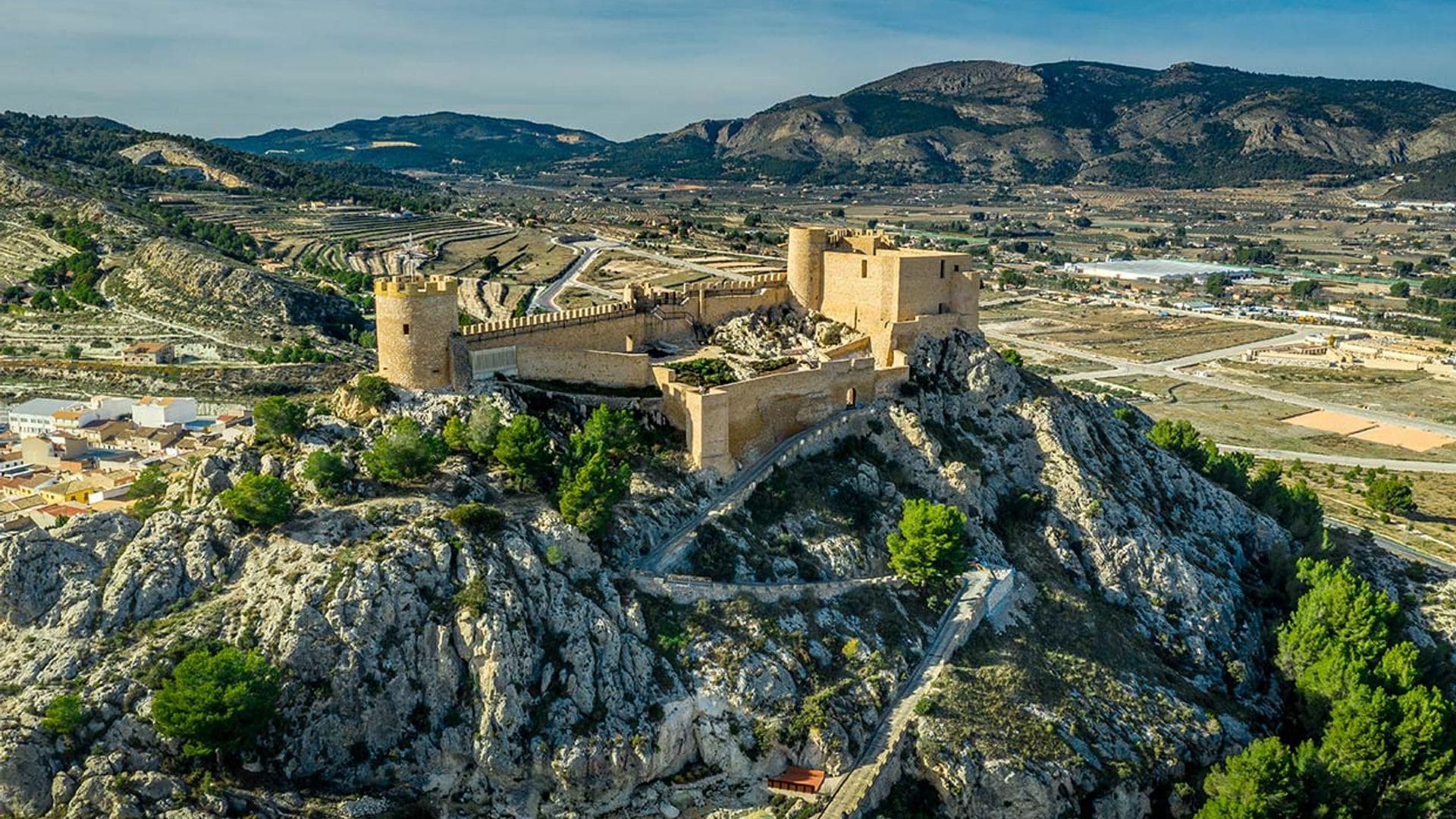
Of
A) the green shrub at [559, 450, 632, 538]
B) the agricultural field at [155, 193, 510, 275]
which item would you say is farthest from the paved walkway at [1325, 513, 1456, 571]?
the agricultural field at [155, 193, 510, 275]

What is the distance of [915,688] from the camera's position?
47.7m

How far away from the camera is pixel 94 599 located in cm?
4291

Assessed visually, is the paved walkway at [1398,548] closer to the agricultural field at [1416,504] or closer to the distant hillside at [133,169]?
the agricultural field at [1416,504]

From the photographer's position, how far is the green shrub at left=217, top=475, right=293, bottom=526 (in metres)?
44.8

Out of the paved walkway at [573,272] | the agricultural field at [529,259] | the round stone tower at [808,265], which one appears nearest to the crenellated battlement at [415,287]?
the round stone tower at [808,265]

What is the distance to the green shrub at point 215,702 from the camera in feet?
122

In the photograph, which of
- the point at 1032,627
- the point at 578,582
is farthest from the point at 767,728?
the point at 1032,627

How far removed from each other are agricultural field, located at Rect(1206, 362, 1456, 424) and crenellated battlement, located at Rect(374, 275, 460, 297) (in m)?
107

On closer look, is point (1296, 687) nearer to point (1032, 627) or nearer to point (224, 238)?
point (1032, 627)

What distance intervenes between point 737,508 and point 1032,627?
14394mm

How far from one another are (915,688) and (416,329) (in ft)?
86.5

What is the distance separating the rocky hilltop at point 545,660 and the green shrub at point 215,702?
104 centimetres

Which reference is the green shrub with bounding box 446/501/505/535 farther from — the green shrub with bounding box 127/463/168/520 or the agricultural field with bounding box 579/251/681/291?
the agricultural field with bounding box 579/251/681/291

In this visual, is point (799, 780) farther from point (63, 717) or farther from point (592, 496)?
point (63, 717)
